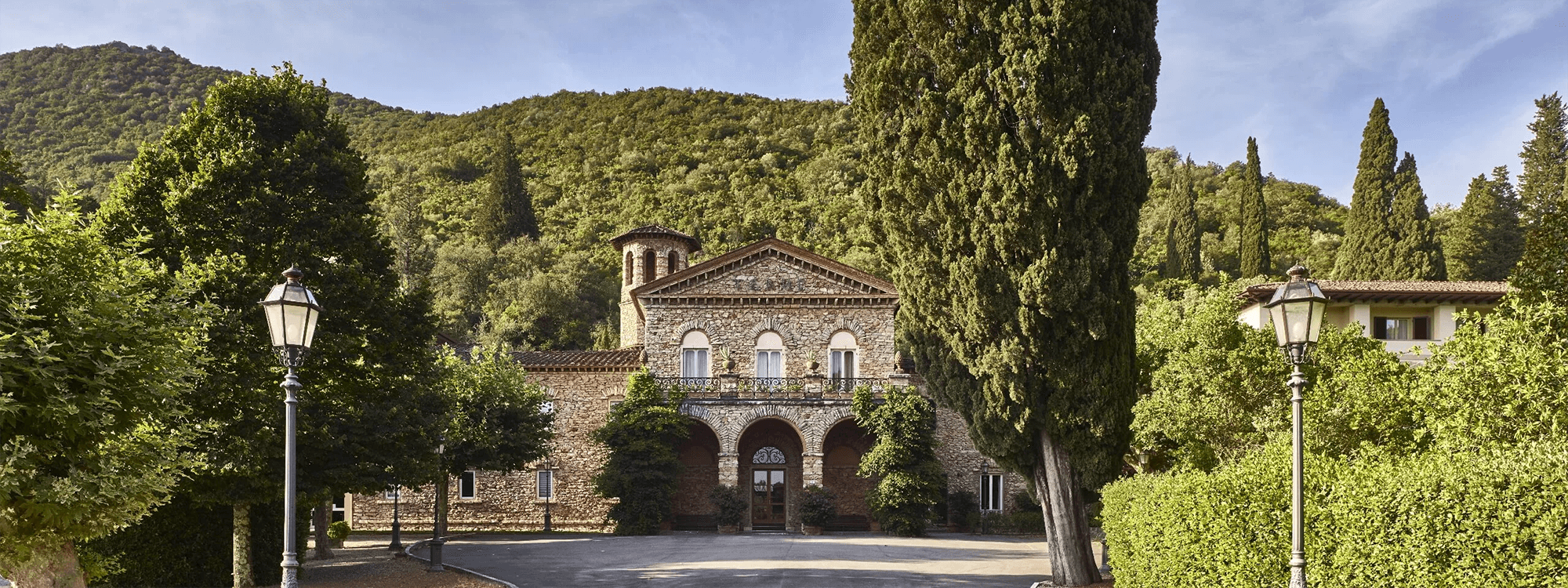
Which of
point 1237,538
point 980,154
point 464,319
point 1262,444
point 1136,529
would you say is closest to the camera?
point 1237,538

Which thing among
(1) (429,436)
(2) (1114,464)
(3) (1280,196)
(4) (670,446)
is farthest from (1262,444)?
(3) (1280,196)

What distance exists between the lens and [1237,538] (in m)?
11.4

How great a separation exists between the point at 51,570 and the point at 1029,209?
14376 millimetres

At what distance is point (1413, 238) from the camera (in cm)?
4391

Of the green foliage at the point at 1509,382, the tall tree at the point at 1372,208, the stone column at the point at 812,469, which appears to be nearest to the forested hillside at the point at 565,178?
the tall tree at the point at 1372,208

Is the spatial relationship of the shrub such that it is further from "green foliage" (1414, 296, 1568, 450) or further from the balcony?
"green foliage" (1414, 296, 1568, 450)

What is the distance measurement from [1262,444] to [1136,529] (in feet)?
12.2

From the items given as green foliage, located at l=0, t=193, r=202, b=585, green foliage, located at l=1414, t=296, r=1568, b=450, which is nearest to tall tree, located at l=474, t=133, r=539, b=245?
green foliage, located at l=0, t=193, r=202, b=585

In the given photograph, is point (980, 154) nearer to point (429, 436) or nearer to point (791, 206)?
point (429, 436)

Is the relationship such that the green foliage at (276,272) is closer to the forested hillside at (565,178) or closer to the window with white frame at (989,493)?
the window with white frame at (989,493)

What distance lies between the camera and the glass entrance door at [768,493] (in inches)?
1529

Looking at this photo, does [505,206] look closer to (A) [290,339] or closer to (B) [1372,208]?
(B) [1372,208]

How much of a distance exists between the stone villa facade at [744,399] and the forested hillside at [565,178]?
14246 mm

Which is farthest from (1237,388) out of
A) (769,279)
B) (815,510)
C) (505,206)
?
(505,206)
